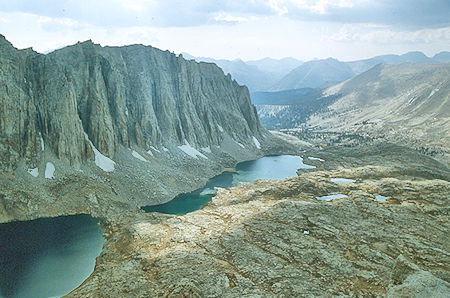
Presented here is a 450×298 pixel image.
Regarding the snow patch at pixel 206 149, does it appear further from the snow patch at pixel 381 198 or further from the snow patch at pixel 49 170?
the snow patch at pixel 381 198

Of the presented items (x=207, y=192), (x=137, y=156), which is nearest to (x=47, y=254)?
(x=207, y=192)

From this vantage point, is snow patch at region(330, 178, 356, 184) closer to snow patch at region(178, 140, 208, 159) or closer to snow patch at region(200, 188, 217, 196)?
snow patch at region(200, 188, 217, 196)

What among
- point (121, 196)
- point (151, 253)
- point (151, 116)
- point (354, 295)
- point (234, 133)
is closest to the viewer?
point (354, 295)

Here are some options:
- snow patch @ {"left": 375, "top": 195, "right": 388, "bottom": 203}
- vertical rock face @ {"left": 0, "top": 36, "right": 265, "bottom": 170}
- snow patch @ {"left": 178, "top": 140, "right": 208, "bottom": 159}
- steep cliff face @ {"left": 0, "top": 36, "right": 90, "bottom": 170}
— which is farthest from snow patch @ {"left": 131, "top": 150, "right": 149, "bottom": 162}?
snow patch @ {"left": 375, "top": 195, "right": 388, "bottom": 203}

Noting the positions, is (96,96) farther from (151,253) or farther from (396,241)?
(396,241)

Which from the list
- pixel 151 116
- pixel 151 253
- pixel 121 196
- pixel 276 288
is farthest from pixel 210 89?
pixel 276 288

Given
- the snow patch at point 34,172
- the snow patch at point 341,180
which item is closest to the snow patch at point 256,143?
the snow patch at point 341,180
